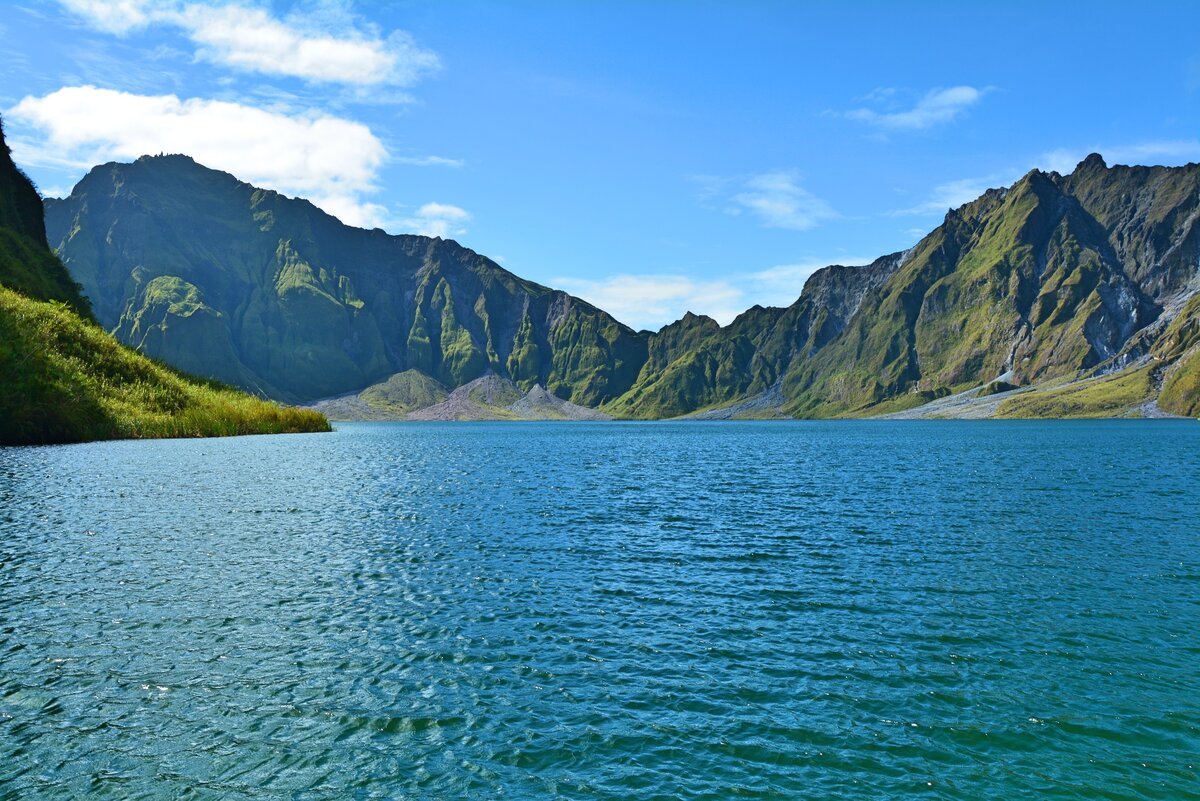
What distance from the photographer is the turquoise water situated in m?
16.5

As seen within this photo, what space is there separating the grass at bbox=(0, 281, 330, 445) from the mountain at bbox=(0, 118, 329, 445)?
6.2 inches

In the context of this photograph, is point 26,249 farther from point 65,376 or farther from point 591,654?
point 591,654

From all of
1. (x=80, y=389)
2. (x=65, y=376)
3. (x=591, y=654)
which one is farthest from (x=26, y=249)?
(x=591, y=654)

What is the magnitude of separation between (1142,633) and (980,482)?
5741cm

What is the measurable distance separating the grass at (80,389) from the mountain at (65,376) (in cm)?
16

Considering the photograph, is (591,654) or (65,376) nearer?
(591,654)

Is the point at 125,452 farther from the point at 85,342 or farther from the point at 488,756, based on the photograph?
the point at 488,756

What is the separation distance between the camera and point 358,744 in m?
17.6

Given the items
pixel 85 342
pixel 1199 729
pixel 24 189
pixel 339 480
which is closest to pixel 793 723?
pixel 1199 729

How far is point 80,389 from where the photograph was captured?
10600cm

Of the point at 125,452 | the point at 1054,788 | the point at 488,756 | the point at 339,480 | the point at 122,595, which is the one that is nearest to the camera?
the point at 1054,788

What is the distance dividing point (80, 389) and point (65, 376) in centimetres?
328

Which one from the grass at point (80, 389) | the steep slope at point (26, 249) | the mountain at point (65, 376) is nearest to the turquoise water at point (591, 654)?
the grass at point (80, 389)

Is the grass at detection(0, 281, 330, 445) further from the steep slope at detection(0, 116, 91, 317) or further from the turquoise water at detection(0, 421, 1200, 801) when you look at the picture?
the turquoise water at detection(0, 421, 1200, 801)
